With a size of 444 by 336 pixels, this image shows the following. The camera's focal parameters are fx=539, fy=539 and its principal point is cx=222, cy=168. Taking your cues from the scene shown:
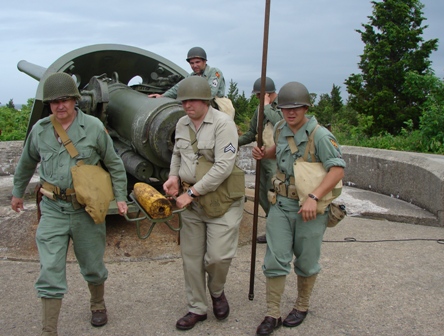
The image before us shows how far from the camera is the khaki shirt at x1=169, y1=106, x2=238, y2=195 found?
11.1ft

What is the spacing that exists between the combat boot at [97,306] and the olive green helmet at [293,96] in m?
1.71

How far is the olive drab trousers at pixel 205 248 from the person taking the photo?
137 inches

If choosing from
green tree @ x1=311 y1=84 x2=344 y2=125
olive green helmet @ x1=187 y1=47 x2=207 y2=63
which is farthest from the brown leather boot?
green tree @ x1=311 y1=84 x2=344 y2=125

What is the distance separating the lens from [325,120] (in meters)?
21.6

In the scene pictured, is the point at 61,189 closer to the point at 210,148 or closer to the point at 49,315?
the point at 49,315

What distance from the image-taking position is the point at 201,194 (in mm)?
3410

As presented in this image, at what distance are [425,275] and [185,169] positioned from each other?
233 cm

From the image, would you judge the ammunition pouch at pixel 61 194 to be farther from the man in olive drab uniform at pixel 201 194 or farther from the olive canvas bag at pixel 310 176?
the olive canvas bag at pixel 310 176

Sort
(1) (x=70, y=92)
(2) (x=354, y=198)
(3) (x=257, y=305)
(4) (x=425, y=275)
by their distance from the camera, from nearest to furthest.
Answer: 1. (1) (x=70, y=92)
2. (3) (x=257, y=305)
3. (4) (x=425, y=275)
4. (2) (x=354, y=198)

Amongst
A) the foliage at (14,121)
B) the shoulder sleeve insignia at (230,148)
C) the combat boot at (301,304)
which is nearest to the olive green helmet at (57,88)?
the shoulder sleeve insignia at (230,148)

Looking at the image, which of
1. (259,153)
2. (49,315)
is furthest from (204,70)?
(49,315)

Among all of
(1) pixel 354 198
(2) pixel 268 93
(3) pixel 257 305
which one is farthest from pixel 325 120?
(3) pixel 257 305

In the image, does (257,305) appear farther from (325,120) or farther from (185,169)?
(325,120)

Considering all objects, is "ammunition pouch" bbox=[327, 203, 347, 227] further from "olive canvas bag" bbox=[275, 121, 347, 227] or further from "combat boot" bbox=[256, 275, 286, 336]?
"combat boot" bbox=[256, 275, 286, 336]
